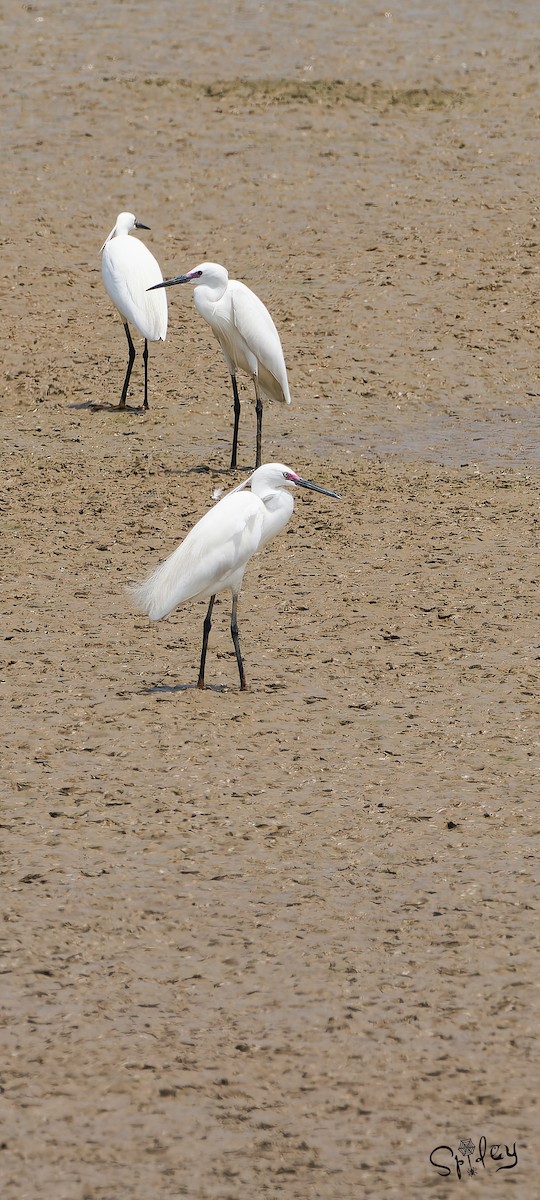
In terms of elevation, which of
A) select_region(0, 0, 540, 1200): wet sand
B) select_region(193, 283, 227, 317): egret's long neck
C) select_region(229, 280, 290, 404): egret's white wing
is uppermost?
select_region(193, 283, 227, 317): egret's long neck

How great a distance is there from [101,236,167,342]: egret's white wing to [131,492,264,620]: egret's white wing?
3.80 m

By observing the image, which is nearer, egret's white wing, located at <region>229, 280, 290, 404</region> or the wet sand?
the wet sand

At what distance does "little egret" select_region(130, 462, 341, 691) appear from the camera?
6094mm

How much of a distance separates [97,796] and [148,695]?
2.86 ft

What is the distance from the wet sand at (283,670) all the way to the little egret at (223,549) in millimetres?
342

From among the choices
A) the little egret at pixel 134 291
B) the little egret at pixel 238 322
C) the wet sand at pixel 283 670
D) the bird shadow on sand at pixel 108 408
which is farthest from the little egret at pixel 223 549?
the bird shadow on sand at pixel 108 408

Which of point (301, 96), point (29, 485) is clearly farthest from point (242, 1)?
point (29, 485)

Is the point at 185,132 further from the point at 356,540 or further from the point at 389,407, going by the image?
the point at 356,540

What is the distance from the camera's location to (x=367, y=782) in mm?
5527

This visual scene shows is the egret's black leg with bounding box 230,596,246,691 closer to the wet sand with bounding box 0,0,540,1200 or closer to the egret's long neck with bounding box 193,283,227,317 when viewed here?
the wet sand with bounding box 0,0,540,1200

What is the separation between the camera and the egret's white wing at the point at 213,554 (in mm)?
6090

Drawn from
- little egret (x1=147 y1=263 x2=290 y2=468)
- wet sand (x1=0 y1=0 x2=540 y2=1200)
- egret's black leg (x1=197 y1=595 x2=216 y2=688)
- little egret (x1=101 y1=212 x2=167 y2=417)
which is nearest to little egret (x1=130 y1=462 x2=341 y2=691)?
egret's black leg (x1=197 y1=595 x2=216 y2=688)

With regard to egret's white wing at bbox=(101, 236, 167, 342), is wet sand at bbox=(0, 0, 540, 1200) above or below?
below

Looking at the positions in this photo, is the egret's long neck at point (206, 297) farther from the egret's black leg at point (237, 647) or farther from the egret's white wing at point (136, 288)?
the egret's black leg at point (237, 647)
